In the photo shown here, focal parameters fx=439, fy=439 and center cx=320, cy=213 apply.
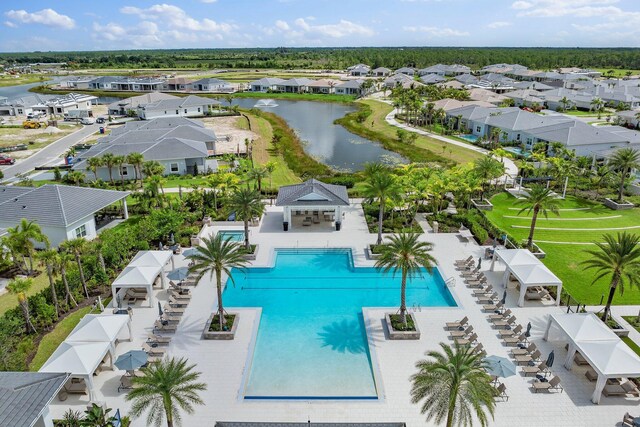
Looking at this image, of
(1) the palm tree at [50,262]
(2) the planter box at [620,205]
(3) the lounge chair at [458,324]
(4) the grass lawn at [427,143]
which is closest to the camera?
(3) the lounge chair at [458,324]

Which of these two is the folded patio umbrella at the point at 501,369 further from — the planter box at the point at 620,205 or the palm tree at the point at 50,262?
the planter box at the point at 620,205

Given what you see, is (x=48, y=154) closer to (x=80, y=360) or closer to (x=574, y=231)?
(x=80, y=360)

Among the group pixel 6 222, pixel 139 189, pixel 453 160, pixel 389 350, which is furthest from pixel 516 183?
pixel 6 222

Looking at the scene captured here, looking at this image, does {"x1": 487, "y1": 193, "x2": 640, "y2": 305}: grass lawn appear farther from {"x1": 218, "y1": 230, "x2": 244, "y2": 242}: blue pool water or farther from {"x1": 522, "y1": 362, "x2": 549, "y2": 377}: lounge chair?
{"x1": 218, "y1": 230, "x2": 244, "y2": 242}: blue pool water

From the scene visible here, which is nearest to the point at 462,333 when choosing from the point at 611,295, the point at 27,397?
the point at 611,295

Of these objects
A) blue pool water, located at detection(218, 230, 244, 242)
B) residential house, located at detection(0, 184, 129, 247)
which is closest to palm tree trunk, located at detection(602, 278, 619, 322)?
blue pool water, located at detection(218, 230, 244, 242)

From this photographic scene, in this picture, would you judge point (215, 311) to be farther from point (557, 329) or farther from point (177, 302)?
point (557, 329)

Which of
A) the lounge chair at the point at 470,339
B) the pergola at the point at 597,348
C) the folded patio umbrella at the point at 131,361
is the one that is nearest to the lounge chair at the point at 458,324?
the lounge chair at the point at 470,339
